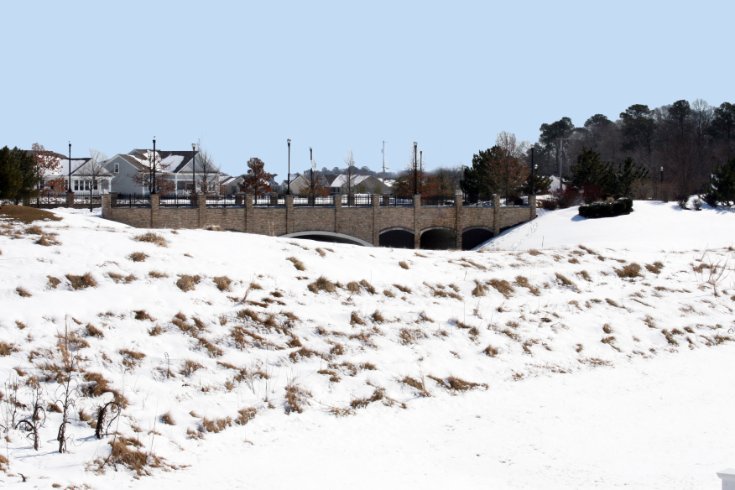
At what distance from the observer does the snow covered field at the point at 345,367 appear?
33.4 feet

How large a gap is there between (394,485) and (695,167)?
88.5m

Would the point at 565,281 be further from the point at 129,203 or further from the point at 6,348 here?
the point at 129,203

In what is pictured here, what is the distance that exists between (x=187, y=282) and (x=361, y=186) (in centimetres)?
10818

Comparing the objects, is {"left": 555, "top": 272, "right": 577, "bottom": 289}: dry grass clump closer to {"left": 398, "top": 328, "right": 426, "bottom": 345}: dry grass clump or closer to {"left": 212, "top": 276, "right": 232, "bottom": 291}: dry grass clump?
{"left": 398, "top": 328, "right": 426, "bottom": 345}: dry grass clump

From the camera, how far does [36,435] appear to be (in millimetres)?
9883

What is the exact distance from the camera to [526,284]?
19.6 metres

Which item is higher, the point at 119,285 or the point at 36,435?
the point at 119,285

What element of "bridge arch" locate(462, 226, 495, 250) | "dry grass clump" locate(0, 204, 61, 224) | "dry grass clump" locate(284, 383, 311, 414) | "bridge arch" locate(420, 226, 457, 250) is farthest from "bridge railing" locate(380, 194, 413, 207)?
"dry grass clump" locate(284, 383, 311, 414)

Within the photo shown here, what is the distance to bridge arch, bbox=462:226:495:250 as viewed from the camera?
67.6 metres

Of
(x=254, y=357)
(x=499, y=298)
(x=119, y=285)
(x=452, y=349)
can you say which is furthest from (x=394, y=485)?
(x=499, y=298)

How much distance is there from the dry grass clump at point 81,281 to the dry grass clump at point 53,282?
0.20 meters

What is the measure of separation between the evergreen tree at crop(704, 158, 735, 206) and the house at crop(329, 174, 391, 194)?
51574 mm

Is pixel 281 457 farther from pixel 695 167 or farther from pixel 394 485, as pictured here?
pixel 695 167

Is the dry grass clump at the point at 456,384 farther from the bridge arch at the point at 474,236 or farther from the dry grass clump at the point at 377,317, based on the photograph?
the bridge arch at the point at 474,236
